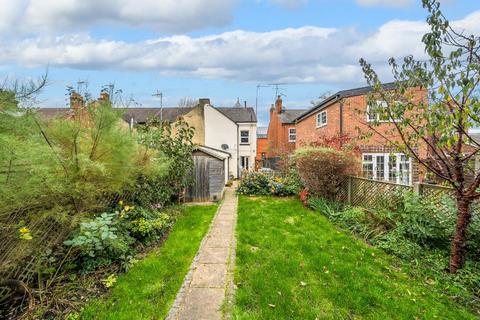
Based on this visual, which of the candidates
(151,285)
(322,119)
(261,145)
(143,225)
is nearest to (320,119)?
(322,119)

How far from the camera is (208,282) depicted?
4.29 metres

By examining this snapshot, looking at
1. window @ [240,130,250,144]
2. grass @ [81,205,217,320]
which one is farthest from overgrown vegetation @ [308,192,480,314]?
window @ [240,130,250,144]

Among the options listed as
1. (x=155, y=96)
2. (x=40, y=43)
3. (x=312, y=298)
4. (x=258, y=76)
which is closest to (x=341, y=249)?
(x=312, y=298)

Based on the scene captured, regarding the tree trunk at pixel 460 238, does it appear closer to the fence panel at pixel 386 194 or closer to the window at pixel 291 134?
the fence panel at pixel 386 194

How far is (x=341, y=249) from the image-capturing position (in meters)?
5.77

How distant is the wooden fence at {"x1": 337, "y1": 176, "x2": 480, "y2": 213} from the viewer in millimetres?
5676

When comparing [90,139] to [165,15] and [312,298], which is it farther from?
[165,15]

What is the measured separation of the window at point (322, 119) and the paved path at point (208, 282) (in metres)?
12.8

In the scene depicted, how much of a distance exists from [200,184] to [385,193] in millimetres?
7148

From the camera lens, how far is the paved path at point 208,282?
349 centimetres

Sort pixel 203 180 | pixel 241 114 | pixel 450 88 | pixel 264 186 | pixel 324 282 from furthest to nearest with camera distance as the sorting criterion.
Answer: pixel 241 114
pixel 264 186
pixel 203 180
pixel 324 282
pixel 450 88

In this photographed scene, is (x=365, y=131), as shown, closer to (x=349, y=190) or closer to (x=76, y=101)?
(x=349, y=190)

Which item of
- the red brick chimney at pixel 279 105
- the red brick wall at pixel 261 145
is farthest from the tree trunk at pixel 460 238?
the red brick wall at pixel 261 145

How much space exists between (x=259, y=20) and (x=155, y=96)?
13.2 meters
